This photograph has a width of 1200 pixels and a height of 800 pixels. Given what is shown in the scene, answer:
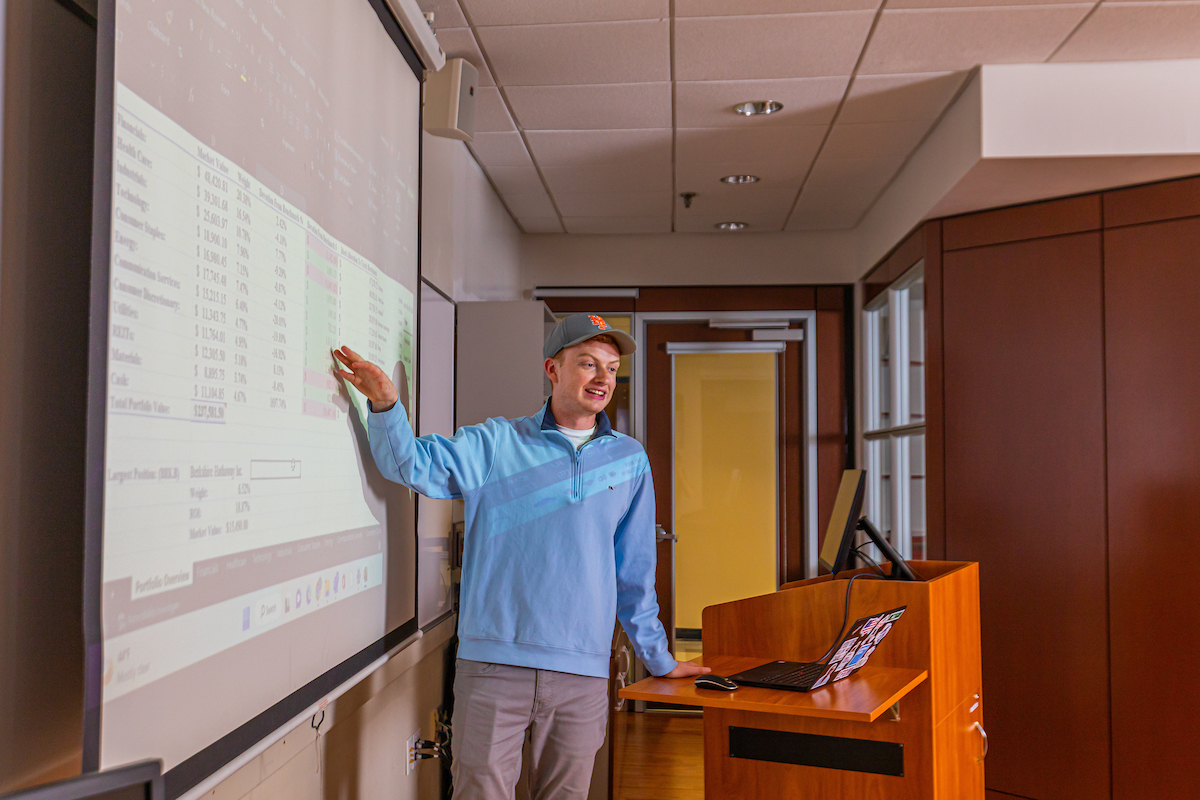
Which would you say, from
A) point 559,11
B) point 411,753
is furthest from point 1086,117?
point 411,753

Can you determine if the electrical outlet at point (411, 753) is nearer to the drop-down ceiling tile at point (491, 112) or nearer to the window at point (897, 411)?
the drop-down ceiling tile at point (491, 112)

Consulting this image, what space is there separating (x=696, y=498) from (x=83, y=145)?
3894mm

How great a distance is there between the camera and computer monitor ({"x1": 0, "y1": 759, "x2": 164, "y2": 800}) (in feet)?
1.50

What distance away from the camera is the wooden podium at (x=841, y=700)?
1.84 m

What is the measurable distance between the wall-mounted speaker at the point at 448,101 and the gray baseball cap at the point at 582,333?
658mm

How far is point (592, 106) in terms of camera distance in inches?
113

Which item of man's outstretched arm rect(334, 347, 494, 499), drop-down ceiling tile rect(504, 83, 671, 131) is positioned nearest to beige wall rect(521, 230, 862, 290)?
drop-down ceiling tile rect(504, 83, 671, 131)

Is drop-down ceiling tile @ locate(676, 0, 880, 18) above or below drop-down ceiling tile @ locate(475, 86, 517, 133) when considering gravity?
above

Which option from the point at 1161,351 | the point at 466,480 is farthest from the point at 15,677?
the point at 1161,351

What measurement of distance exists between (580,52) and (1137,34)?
1.60 m

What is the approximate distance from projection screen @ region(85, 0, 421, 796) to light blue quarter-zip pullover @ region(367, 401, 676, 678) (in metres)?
0.20

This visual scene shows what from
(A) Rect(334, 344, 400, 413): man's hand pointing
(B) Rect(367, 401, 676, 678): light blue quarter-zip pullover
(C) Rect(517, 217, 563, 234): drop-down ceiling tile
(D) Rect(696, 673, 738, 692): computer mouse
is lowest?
(D) Rect(696, 673, 738, 692): computer mouse

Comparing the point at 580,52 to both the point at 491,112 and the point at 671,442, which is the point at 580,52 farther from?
the point at 671,442

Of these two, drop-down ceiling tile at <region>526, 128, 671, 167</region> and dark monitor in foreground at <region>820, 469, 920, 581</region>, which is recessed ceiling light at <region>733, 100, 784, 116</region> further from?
dark monitor in foreground at <region>820, 469, 920, 581</region>
